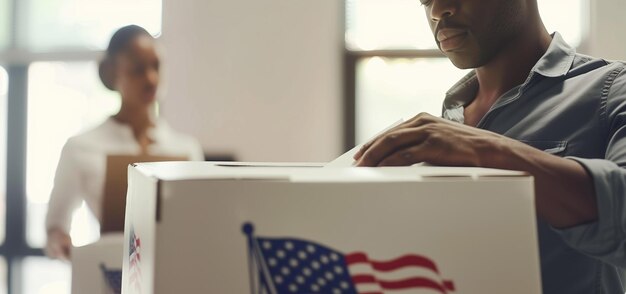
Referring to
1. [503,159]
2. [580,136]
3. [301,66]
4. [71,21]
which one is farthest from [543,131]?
[71,21]

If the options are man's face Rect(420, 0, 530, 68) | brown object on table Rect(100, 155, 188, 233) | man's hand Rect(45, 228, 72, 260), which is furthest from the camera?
man's hand Rect(45, 228, 72, 260)

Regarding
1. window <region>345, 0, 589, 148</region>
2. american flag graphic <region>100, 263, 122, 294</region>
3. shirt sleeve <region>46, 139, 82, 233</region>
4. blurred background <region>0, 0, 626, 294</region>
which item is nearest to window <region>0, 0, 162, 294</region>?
blurred background <region>0, 0, 626, 294</region>

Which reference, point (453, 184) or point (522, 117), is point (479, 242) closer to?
point (453, 184)

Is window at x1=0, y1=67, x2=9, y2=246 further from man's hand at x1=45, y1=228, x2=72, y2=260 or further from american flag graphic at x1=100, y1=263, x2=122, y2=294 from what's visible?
american flag graphic at x1=100, y1=263, x2=122, y2=294

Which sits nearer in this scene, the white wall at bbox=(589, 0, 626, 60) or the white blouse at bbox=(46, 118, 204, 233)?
the white blouse at bbox=(46, 118, 204, 233)

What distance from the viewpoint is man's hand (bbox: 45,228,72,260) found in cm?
193

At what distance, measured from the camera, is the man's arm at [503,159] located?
468 mm

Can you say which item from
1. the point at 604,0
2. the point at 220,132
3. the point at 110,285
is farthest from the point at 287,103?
the point at 110,285

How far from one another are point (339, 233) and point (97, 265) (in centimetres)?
49

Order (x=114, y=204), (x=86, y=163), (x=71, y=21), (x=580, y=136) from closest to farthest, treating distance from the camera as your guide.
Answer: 1. (x=580, y=136)
2. (x=114, y=204)
3. (x=86, y=163)
4. (x=71, y=21)

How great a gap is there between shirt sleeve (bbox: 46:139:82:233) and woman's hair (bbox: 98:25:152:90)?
31 centimetres

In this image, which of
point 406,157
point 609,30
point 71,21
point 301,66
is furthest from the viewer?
point 71,21

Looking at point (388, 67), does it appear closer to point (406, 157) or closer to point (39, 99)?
point (39, 99)

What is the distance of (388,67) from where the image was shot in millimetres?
3361
